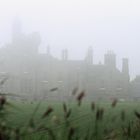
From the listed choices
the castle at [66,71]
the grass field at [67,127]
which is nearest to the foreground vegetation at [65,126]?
the grass field at [67,127]

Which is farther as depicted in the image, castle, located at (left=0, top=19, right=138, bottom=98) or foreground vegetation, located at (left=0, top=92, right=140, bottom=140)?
castle, located at (left=0, top=19, right=138, bottom=98)

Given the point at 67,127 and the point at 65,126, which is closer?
the point at 65,126

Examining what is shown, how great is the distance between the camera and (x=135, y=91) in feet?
277

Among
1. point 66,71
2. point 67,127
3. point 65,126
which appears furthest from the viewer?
point 66,71

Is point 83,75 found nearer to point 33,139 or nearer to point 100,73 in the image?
point 100,73

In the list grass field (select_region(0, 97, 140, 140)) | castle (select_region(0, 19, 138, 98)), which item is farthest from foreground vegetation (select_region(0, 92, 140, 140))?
castle (select_region(0, 19, 138, 98))

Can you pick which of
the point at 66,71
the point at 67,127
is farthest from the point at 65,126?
the point at 66,71

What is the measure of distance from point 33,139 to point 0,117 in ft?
2.65

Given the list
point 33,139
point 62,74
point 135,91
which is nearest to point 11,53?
point 62,74

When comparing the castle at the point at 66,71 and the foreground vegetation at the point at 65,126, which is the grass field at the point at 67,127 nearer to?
the foreground vegetation at the point at 65,126

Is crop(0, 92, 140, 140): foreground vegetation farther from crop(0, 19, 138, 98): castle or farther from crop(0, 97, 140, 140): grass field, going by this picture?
crop(0, 19, 138, 98): castle

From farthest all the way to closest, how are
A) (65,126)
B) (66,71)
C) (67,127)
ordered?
(66,71), (67,127), (65,126)

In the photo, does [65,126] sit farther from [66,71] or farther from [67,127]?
[66,71]

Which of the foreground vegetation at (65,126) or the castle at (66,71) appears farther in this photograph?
the castle at (66,71)
